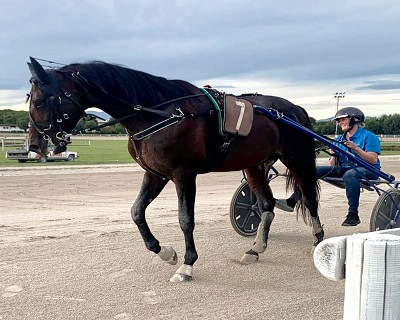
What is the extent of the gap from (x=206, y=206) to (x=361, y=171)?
3.76 metres

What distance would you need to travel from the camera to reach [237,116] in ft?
16.5

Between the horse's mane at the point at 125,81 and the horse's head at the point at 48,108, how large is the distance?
Answer: 0.19 m

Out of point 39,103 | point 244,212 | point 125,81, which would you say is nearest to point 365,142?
point 244,212

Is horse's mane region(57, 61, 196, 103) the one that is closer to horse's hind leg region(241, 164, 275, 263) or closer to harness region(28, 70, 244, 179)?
harness region(28, 70, 244, 179)

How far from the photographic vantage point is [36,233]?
667 cm

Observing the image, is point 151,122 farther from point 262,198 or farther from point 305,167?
point 305,167

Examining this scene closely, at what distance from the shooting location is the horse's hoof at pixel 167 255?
493 centimetres

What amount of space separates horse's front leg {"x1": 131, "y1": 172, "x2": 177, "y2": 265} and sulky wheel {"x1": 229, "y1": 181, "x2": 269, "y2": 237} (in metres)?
1.83

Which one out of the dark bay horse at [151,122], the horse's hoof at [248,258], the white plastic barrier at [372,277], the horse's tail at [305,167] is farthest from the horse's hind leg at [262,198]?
the white plastic barrier at [372,277]

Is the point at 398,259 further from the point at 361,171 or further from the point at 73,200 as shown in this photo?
the point at 73,200

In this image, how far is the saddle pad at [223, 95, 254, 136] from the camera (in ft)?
16.2

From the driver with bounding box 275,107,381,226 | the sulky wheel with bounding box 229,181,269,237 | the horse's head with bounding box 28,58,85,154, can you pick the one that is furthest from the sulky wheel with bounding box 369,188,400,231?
the horse's head with bounding box 28,58,85,154

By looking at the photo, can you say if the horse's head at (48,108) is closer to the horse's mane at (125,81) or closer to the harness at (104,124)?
the harness at (104,124)

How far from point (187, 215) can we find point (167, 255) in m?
0.47
